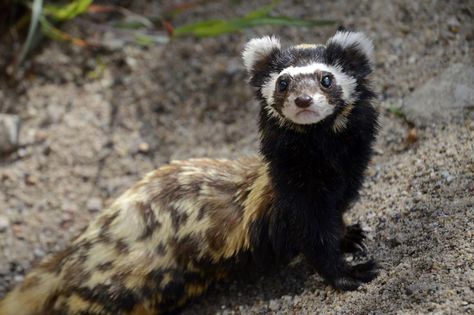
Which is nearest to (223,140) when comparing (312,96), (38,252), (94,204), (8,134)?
(94,204)

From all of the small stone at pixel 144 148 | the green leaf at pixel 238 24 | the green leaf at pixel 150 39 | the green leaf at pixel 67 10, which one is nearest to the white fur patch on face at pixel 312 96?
the green leaf at pixel 238 24

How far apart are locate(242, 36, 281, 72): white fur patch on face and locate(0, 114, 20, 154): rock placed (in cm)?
216

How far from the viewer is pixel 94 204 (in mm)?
4633

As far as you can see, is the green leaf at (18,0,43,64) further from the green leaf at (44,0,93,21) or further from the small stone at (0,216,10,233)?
the small stone at (0,216,10,233)

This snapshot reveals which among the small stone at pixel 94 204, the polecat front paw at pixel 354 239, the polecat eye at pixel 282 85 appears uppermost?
the polecat eye at pixel 282 85

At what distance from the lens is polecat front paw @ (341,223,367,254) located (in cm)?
354

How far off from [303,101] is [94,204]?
86.1 inches

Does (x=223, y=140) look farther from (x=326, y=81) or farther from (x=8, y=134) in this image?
(x=326, y=81)

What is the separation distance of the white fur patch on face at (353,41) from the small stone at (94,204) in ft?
6.91

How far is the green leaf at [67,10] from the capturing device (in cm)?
489

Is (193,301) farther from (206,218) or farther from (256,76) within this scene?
(256,76)

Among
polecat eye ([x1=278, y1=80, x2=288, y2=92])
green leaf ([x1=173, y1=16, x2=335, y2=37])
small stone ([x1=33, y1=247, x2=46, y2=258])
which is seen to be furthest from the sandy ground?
polecat eye ([x1=278, y1=80, x2=288, y2=92])

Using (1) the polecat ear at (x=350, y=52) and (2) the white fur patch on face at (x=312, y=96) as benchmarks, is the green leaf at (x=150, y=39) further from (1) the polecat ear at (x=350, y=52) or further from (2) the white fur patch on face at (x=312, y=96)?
(1) the polecat ear at (x=350, y=52)

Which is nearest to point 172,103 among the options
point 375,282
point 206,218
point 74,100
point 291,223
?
point 74,100
